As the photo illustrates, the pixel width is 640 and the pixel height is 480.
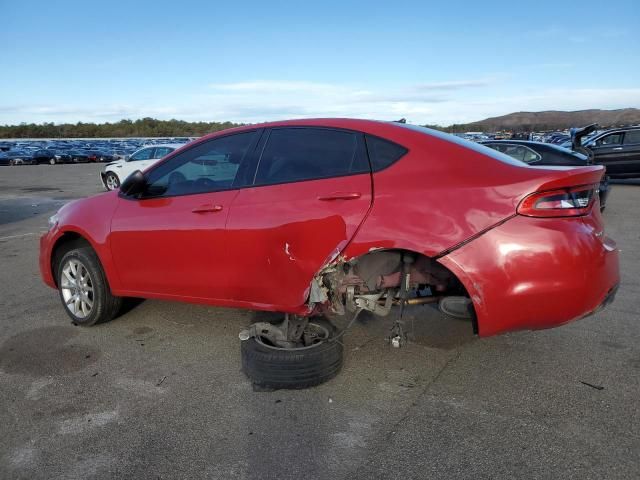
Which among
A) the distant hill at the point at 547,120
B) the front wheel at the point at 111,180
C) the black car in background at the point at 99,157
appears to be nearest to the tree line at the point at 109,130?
the distant hill at the point at 547,120

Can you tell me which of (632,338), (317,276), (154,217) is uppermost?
(154,217)

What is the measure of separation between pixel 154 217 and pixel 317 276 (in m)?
1.48

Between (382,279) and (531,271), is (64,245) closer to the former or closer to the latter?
(382,279)

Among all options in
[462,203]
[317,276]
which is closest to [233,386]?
[317,276]

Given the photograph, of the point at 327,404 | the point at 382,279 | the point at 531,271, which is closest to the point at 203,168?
the point at 382,279

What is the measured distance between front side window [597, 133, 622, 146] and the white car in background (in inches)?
530

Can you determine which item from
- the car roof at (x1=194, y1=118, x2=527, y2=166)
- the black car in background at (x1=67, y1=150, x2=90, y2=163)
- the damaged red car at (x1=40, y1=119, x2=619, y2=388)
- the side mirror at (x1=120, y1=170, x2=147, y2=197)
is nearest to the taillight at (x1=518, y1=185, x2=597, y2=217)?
the damaged red car at (x1=40, y1=119, x2=619, y2=388)

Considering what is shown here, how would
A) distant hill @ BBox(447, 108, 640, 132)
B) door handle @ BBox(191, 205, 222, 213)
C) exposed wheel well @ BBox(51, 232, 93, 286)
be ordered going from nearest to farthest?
door handle @ BBox(191, 205, 222, 213) → exposed wheel well @ BBox(51, 232, 93, 286) → distant hill @ BBox(447, 108, 640, 132)

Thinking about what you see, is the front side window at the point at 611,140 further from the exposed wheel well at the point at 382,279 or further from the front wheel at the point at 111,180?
the front wheel at the point at 111,180

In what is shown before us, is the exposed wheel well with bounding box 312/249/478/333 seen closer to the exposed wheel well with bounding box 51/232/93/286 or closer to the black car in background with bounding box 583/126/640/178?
the exposed wheel well with bounding box 51/232/93/286

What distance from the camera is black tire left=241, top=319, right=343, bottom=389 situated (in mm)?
3305

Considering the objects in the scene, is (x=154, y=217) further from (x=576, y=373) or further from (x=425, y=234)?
(x=576, y=373)

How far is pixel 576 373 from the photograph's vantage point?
3535 millimetres

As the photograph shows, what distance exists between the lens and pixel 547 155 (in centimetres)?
994
